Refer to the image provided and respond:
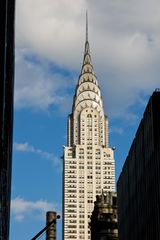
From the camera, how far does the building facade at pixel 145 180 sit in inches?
3755

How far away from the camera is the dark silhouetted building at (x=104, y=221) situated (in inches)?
6433

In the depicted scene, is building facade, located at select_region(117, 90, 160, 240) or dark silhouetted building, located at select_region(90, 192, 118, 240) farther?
dark silhouetted building, located at select_region(90, 192, 118, 240)

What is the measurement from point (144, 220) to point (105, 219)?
204ft

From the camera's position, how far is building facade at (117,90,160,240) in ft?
313

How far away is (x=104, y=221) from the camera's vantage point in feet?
544

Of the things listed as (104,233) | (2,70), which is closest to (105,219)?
(104,233)

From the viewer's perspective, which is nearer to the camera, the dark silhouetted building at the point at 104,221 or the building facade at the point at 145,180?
the building facade at the point at 145,180

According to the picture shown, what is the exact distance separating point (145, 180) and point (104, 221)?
209 feet

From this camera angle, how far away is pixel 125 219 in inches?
5295

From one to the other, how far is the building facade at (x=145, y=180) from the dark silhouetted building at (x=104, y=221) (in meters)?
31.4

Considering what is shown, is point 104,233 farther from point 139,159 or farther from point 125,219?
point 139,159

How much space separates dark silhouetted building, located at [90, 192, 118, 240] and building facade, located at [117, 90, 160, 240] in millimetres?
31415

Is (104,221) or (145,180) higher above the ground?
(104,221)

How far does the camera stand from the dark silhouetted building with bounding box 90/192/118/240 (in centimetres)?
16340
